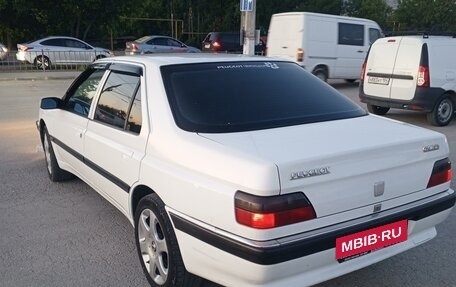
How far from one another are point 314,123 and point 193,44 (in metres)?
34.6

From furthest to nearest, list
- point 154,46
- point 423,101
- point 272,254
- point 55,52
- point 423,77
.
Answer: point 154,46 < point 55,52 < point 423,101 < point 423,77 < point 272,254

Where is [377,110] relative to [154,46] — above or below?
below

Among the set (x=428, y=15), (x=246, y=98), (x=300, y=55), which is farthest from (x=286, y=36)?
(x=428, y=15)

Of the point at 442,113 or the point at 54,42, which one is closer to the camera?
the point at 442,113

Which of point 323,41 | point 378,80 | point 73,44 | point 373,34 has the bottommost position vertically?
point 378,80

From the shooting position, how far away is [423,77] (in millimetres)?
8547

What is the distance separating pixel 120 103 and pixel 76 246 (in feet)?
3.95

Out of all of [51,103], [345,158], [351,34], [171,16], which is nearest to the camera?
[345,158]

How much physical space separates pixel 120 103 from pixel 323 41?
11448 millimetres

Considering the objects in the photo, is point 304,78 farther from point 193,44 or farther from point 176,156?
point 193,44

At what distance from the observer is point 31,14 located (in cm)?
2802

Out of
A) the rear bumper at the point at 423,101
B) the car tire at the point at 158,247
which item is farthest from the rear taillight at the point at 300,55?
the car tire at the point at 158,247

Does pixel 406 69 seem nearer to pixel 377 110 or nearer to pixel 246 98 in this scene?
pixel 377 110

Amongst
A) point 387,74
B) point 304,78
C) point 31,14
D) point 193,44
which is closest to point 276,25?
point 387,74
